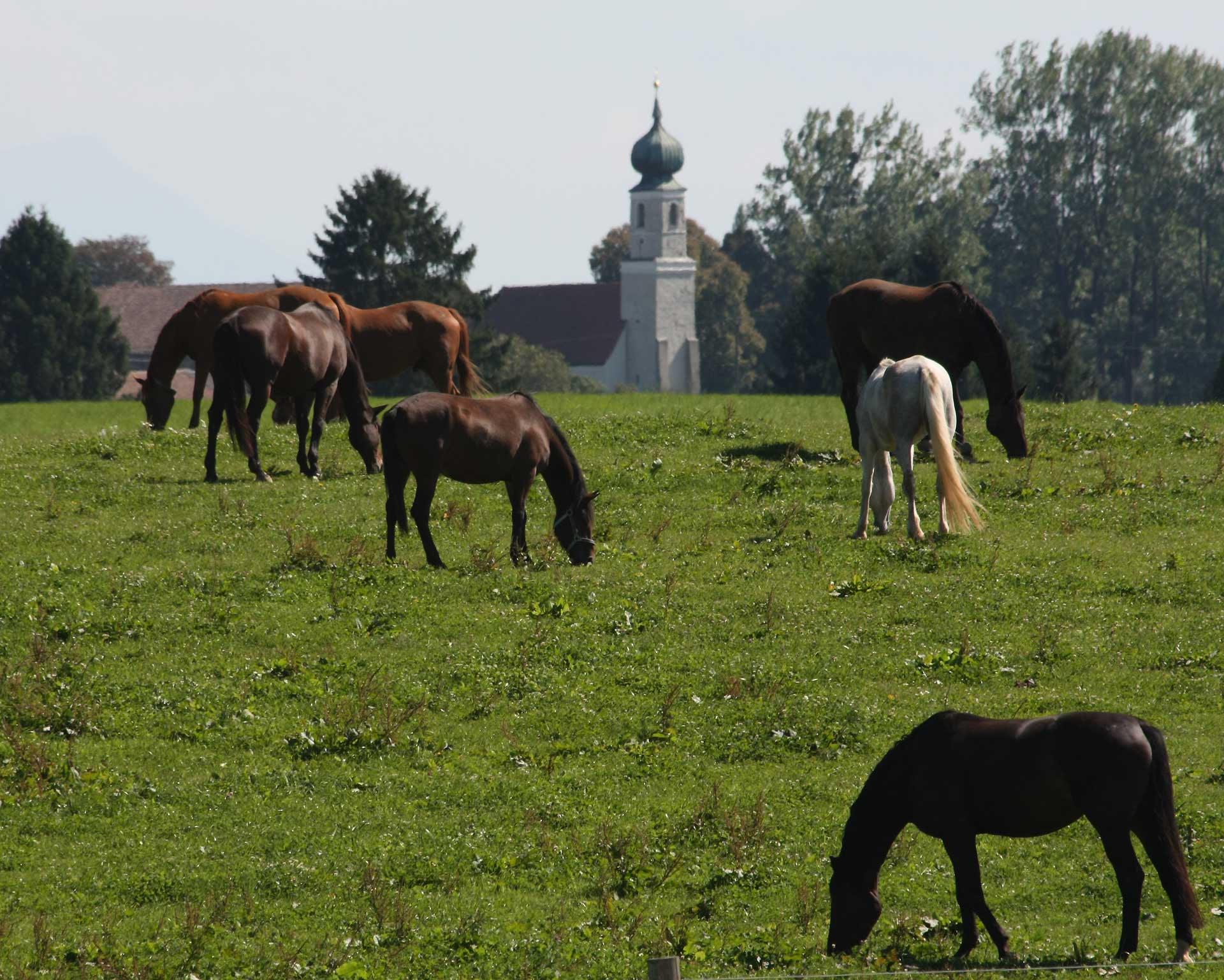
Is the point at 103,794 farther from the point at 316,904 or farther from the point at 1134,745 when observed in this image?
the point at 1134,745

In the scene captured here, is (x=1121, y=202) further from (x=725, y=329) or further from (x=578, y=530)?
(x=578, y=530)

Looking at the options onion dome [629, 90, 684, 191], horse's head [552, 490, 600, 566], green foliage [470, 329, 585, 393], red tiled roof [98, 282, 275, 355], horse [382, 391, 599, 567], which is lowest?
horse's head [552, 490, 600, 566]

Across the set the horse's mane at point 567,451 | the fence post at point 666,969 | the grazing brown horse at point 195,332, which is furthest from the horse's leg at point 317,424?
the fence post at point 666,969

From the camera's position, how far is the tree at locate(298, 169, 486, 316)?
71125 mm

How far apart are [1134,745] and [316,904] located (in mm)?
5584

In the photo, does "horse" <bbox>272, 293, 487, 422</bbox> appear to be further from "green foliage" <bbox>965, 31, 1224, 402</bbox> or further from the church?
the church

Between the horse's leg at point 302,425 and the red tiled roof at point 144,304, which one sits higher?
the red tiled roof at point 144,304

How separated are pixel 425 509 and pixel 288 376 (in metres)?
6.18

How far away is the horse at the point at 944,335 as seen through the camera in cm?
2386

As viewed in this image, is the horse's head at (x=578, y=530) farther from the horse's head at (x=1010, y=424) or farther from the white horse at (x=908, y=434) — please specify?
the horse's head at (x=1010, y=424)

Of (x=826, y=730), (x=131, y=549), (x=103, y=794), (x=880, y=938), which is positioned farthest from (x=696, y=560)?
(x=880, y=938)

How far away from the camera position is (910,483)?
1972cm

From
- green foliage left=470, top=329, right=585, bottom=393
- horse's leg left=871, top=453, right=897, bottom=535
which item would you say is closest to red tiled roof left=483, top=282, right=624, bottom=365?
green foliage left=470, top=329, right=585, bottom=393

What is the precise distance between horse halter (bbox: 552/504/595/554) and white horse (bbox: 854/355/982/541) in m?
3.75
